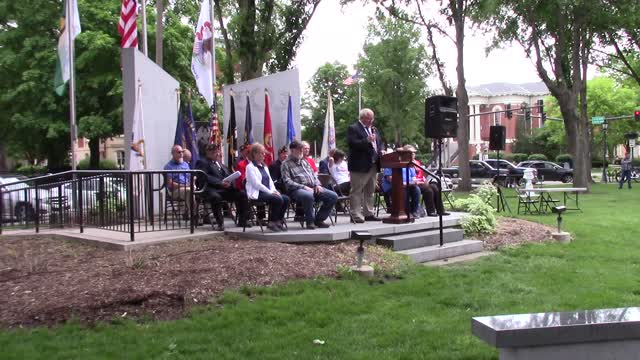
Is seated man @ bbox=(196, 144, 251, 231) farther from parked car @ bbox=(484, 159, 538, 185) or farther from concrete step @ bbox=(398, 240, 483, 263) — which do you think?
parked car @ bbox=(484, 159, 538, 185)

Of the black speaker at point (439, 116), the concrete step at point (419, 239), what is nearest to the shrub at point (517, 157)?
the black speaker at point (439, 116)

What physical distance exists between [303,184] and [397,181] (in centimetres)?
156

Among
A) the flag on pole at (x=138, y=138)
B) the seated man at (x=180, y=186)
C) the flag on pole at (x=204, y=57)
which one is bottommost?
the seated man at (x=180, y=186)

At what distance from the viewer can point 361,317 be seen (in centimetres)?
593

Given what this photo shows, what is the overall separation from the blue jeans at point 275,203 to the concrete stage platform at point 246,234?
10.0 inches

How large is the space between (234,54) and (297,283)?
11080 millimetres

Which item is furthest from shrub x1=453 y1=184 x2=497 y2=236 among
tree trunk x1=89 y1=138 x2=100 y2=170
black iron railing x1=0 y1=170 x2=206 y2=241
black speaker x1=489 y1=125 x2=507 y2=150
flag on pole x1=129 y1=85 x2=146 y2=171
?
tree trunk x1=89 y1=138 x2=100 y2=170

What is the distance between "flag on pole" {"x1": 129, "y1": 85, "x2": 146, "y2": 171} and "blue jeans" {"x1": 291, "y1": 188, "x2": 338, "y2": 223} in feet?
12.7

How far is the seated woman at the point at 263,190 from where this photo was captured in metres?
8.94

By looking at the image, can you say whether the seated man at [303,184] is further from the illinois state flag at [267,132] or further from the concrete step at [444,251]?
the illinois state flag at [267,132]

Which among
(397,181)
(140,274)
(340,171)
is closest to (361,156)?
(397,181)

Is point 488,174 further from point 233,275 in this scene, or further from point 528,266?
point 233,275

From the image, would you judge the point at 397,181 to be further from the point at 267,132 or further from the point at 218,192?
the point at 267,132

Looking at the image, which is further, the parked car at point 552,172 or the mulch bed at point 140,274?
the parked car at point 552,172
